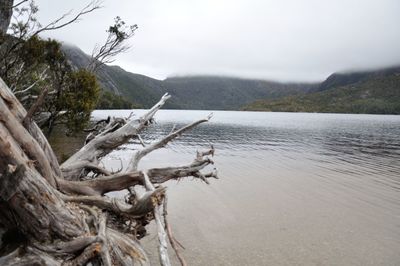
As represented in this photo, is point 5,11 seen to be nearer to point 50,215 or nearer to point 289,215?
point 50,215

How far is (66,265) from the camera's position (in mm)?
5191

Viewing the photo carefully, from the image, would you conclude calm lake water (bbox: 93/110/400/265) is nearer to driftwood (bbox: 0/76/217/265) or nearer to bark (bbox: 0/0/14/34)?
driftwood (bbox: 0/76/217/265)

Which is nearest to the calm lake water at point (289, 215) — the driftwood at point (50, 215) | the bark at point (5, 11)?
the driftwood at point (50, 215)

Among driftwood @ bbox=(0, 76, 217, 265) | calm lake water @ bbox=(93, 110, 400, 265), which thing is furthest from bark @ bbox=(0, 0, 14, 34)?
calm lake water @ bbox=(93, 110, 400, 265)

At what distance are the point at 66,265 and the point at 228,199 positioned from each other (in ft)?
41.5

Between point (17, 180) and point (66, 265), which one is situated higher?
point (17, 180)

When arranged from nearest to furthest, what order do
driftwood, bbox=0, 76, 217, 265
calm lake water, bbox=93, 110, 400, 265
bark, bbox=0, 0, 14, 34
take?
driftwood, bbox=0, 76, 217, 265 → bark, bbox=0, 0, 14, 34 → calm lake water, bbox=93, 110, 400, 265

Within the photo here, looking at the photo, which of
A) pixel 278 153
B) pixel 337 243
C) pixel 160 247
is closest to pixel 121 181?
pixel 160 247

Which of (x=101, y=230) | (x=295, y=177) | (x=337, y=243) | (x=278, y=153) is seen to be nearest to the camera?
(x=101, y=230)

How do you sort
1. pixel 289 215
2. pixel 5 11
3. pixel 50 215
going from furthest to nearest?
pixel 289 215, pixel 5 11, pixel 50 215

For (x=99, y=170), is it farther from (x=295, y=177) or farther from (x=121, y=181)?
(x=295, y=177)

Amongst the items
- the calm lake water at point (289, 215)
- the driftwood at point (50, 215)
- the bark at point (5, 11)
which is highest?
the bark at point (5, 11)

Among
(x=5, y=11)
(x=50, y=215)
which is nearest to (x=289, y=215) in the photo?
(x=50, y=215)

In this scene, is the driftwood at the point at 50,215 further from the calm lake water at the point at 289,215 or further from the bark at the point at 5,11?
the bark at the point at 5,11
